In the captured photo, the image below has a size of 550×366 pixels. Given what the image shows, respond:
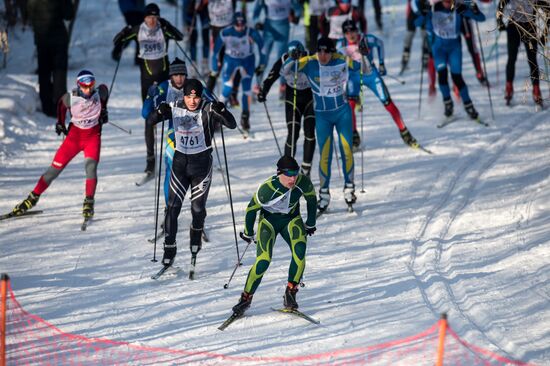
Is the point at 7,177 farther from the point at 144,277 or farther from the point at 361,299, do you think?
the point at 361,299

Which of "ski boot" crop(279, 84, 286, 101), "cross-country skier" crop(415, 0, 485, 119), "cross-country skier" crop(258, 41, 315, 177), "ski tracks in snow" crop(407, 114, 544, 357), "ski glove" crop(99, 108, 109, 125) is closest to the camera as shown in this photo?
"ski tracks in snow" crop(407, 114, 544, 357)

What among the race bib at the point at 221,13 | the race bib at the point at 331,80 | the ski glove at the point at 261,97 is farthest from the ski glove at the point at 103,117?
the race bib at the point at 221,13

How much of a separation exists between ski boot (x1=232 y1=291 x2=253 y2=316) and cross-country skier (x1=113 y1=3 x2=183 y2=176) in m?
4.30

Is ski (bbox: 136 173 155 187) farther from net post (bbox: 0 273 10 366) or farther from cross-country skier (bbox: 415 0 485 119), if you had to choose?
net post (bbox: 0 273 10 366)

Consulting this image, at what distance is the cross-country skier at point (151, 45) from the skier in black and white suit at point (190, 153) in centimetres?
296

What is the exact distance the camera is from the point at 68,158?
436 inches

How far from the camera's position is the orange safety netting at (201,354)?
7.84m

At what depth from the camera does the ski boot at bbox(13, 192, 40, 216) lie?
36.7 feet

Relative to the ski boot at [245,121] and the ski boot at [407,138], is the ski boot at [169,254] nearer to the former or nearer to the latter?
the ski boot at [407,138]

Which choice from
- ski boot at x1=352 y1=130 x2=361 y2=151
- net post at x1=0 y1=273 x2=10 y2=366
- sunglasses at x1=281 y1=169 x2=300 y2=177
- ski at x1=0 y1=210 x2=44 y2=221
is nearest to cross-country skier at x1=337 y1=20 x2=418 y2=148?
ski boot at x1=352 y1=130 x2=361 y2=151

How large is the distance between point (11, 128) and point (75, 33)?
251 inches

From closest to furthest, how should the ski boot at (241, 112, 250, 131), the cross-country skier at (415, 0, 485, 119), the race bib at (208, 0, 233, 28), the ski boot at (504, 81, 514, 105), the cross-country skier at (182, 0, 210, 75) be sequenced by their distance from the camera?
the cross-country skier at (415, 0, 485, 119) < the ski boot at (241, 112, 250, 131) < the ski boot at (504, 81, 514, 105) < the race bib at (208, 0, 233, 28) < the cross-country skier at (182, 0, 210, 75)

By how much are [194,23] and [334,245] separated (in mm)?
7885

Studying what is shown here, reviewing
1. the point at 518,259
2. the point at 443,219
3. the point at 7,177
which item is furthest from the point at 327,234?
the point at 7,177
